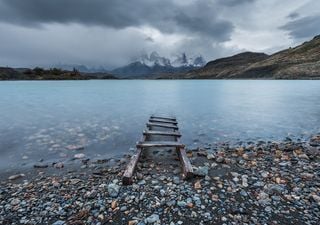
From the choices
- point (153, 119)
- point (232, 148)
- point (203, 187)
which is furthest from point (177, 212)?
point (153, 119)

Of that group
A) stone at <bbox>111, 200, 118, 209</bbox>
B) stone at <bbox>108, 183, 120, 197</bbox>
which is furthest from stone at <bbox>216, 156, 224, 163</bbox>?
stone at <bbox>111, 200, 118, 209</bbox>

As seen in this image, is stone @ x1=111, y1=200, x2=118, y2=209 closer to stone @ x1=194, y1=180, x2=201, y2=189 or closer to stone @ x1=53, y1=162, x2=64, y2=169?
stone @ x1=194, y1=180, x2=201, y2=189

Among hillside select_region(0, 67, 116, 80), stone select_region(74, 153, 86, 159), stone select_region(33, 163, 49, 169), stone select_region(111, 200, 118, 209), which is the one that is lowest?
hillside select_region(0, 67, 116, 80)

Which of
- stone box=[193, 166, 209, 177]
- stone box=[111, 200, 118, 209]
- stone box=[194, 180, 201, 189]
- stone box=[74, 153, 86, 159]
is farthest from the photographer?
stone box=[74, 153, 86, 159]

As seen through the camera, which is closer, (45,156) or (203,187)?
(203,187)

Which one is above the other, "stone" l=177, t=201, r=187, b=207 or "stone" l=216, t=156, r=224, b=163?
"stone" l=177, t=201, r=187, b=207

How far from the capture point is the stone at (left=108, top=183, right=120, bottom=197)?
6101 millimetres

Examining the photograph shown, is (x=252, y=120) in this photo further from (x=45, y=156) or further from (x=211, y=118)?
(x=45, y=156)

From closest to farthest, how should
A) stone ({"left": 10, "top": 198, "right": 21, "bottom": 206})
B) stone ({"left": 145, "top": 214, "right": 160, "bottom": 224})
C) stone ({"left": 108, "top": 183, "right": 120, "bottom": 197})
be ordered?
stone ({"left": 145, "top": 214, "right": 160, "bottom": 224}) < stone ({"left": 10, "top": 198, "right": 21, "bottom": 206}) < stone ({"left": 108, "top": 183, "right": 120, "bottom": 197})

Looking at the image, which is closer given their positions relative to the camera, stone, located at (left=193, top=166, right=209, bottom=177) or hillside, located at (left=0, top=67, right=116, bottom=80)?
stone, located at (left=193, top=166, right=209, bottom=177)

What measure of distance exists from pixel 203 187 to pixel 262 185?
177 cm

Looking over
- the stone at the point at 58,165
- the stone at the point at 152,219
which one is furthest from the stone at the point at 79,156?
the stone at the point at 152,219

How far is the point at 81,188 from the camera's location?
21.7ft

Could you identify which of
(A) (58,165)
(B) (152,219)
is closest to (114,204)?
(B) (152,219)
